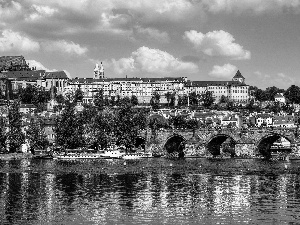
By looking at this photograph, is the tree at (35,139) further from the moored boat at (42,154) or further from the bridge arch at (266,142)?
the bridge arch at (266,142)

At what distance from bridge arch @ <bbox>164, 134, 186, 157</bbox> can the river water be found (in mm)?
37362

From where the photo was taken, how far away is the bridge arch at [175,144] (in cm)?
14150

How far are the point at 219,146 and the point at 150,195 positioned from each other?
264 feet

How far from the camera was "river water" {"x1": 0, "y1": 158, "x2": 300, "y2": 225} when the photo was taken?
5375 centimetres

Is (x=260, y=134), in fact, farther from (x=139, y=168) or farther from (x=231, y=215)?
(x=231, y=215)

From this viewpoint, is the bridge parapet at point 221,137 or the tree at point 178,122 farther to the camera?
the tree at point 178,122

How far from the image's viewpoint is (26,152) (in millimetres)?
140125

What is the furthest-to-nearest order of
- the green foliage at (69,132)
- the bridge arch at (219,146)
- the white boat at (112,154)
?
1. the green foliage at (69,132)
2. the bridge arch at (219,146)
3. the white boat at (112,154)

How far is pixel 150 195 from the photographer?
219 feet

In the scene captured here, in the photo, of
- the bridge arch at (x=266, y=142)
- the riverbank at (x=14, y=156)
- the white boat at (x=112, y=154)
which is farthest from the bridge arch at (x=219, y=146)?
the riverbank at (x=14, y=156)

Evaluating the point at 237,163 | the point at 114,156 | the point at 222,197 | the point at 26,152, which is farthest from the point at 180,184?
the point at 26,152

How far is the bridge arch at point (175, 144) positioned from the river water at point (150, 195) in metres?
37.4

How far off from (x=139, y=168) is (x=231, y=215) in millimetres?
48111

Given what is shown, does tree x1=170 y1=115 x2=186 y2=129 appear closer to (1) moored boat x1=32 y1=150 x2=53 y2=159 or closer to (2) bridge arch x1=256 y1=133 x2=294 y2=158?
A: (2) bridge arch x1=256 y1=133 x2=294 y2=158
